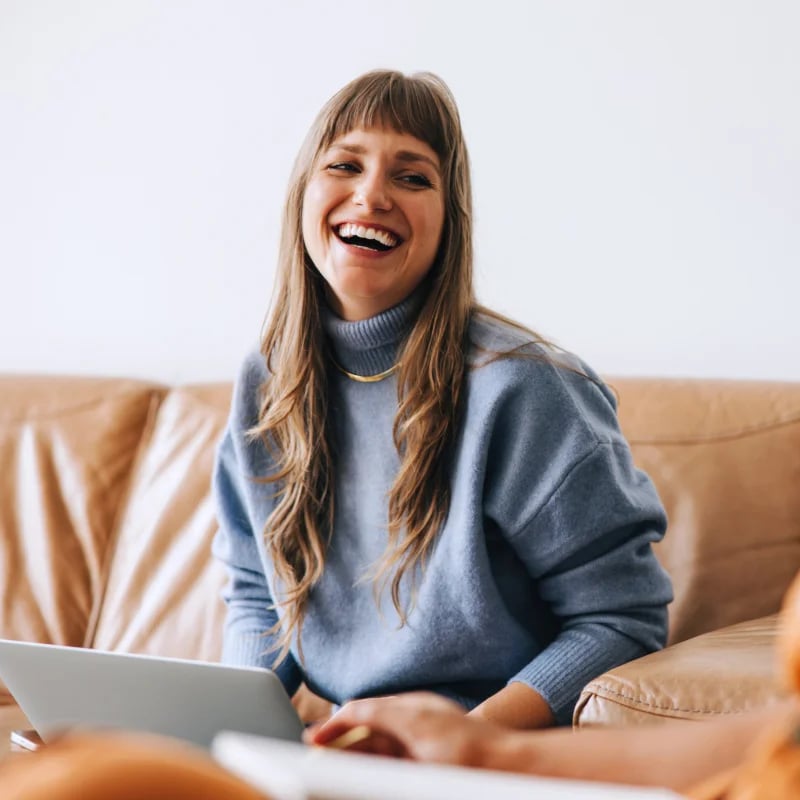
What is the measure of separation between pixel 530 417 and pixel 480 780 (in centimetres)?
82

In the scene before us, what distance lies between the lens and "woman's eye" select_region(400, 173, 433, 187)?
1463 mm

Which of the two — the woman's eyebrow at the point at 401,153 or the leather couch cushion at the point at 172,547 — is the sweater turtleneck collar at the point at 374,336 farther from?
the leather couch cushion at the point at 172,547

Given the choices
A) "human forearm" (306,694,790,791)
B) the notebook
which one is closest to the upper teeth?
"human forearm" (306,694,790,791)

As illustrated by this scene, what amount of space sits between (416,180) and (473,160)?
567 millimetres

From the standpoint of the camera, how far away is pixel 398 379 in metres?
1.46

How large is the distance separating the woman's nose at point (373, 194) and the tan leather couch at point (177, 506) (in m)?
0.51

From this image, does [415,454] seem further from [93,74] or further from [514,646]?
[93,74]

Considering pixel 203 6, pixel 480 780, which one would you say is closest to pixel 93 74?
pixel 203 6

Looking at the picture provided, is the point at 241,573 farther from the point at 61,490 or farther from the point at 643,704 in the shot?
the point at 643,704

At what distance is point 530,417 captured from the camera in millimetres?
1352

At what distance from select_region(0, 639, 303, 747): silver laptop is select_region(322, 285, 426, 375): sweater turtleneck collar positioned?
53cm

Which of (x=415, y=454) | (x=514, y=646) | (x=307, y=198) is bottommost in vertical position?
(x=514, y=646)

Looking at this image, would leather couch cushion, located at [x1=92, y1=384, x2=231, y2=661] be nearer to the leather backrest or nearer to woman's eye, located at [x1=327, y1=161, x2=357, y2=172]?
the leather backrest

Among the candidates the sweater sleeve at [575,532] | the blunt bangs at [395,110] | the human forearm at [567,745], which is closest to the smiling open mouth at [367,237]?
the blunt bangs at [395,110]
